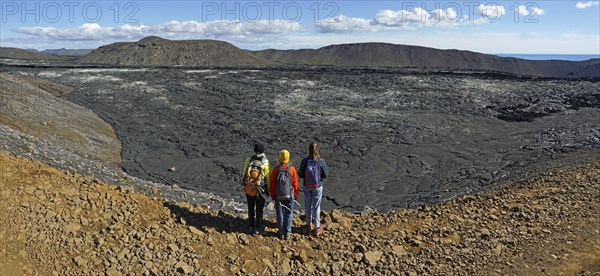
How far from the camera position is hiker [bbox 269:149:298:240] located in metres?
6.29

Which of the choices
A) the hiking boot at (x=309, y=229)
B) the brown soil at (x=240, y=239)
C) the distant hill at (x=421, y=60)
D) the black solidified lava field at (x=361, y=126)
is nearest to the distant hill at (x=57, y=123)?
the black solidified lava field at (x=361, y=126)

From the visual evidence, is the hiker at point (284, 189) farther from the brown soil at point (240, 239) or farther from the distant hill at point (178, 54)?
the distant hill at point (178, 54)

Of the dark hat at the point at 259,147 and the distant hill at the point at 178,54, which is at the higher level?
the distant hill at the point at 178,54

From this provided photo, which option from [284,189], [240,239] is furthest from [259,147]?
[240,239]

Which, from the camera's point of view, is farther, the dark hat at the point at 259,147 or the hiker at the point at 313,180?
the hiker at the point at 313,180

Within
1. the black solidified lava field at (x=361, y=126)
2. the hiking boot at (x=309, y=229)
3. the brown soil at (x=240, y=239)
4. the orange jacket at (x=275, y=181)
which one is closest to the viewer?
the brown soil at (x=240, y=239)

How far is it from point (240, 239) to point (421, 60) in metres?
114

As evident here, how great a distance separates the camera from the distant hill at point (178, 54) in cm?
7994

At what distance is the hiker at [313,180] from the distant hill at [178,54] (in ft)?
244

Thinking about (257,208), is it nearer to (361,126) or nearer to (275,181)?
(275,181)

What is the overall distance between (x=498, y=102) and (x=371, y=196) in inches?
744

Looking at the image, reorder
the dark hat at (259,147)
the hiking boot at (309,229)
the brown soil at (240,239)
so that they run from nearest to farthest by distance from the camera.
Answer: the brown soil at (240,239) → the dark hat at (259,147) → the hiking boot at (309,229)

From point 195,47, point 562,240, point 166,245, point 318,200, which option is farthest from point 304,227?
point 195,47

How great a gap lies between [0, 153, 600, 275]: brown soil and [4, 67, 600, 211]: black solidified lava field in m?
5.87
